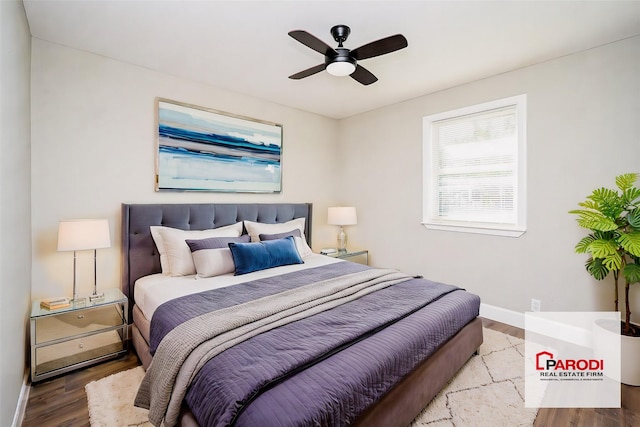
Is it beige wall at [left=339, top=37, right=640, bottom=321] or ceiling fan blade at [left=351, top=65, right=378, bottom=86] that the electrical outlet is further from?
ceiling fan blade at [left=351, top=65, right=378, bottom=86]

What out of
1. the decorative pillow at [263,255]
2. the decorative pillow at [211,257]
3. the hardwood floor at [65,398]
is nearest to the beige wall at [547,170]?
the decorative pillow at [263,255]

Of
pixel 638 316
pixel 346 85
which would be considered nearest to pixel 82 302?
pixel 346 85

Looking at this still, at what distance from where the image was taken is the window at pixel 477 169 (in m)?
3.09

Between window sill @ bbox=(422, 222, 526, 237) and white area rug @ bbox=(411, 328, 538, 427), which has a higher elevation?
window sill @ bbox=(422, 222, 526, 237)

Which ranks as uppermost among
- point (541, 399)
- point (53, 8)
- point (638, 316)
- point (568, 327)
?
point (53, 8)

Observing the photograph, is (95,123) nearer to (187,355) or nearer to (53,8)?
(53,8)

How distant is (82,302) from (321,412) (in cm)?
225

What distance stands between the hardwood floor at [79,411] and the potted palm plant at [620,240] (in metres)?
0.35

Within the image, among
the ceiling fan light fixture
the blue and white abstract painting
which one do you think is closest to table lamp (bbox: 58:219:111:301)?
the blue and white abstract painting

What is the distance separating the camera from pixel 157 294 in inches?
90.5

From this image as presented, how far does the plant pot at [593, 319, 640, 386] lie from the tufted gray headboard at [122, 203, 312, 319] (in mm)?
3394

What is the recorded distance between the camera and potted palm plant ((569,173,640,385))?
212 centimetres

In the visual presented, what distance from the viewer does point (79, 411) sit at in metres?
1.87

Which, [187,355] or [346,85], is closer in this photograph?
[187,355]
